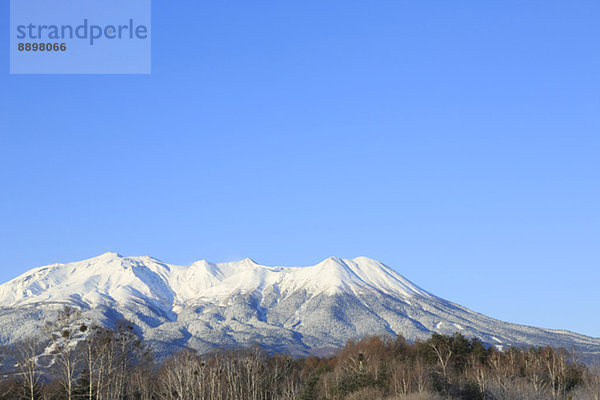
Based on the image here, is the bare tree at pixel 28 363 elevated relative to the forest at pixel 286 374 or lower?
elevated

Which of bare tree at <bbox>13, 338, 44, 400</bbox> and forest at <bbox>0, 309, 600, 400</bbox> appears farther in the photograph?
forest at <bbox>0, 309, 600, 400</bbox>

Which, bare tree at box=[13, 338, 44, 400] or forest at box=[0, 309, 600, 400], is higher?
bare tree at box=[13, 338, 44, 400]

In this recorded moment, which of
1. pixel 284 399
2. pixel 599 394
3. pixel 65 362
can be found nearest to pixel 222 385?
pixel 284 399

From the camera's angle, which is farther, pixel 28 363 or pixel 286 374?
pixel 286 374

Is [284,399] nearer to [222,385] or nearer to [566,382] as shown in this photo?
[222,385]

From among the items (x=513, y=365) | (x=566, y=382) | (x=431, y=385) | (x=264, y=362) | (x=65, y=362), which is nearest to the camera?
(x=65, y=362)

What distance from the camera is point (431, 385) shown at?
226 ft

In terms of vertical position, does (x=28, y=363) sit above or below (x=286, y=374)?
above

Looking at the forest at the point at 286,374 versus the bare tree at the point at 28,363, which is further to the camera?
the forest at the point at 286,374

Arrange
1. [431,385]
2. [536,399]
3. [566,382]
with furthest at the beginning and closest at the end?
[566,382] < [431,385] < [536,399]

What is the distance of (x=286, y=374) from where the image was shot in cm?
10338

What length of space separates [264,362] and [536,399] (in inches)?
1940

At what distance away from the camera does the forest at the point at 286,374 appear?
6043 cm

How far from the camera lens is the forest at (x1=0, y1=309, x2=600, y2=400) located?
60428 mm
